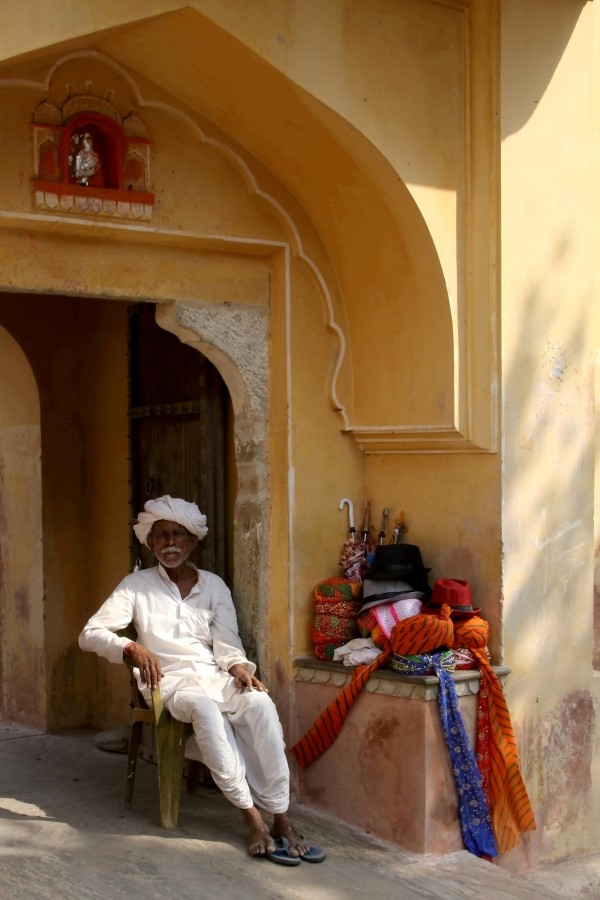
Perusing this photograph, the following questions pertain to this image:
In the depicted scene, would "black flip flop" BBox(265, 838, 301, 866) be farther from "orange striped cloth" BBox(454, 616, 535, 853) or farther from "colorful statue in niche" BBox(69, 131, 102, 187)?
"colorful statue in niche" BBox(69, 131, 102, 187)

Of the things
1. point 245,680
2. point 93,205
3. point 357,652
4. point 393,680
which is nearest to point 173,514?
point 245,680

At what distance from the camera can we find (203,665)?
4871 millimetres

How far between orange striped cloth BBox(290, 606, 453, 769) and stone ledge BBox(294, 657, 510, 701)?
0.05m

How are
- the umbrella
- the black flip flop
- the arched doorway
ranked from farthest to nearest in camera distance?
1. the arched doorway
2. the umbrella
3. the black flip flop

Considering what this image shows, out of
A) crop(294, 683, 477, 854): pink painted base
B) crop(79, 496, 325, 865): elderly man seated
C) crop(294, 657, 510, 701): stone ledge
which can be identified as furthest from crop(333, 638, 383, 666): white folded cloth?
crop(79, 496, 325, 865): elderly man seated

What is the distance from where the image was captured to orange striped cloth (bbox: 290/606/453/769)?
15.3 ft

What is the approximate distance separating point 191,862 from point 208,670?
0.83m

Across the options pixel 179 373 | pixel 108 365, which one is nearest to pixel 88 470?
pixel 108 365

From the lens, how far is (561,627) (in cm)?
514

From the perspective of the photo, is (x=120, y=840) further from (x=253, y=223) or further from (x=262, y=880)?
(x=253, y=223)

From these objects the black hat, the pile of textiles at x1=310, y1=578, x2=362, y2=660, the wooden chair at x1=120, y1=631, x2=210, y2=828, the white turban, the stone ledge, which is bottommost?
the wooden chair at x1=120, y1=631, x2=210, y2=828

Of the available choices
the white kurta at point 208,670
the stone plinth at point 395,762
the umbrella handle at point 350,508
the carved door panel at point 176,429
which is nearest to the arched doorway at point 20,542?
the carved door panel at point 176,429

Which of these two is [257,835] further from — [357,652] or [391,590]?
[391,590]

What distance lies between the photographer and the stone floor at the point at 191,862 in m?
4.09
